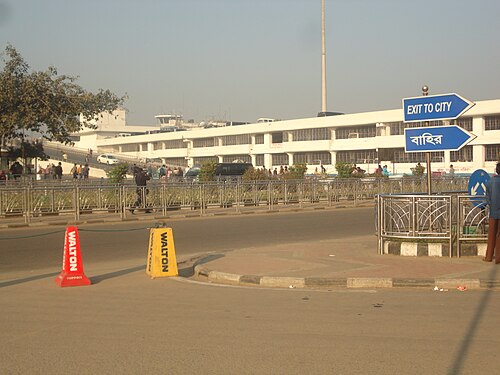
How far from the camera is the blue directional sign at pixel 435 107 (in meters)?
12.5

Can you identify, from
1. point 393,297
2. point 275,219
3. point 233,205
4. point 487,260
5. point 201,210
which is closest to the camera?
point 393,297

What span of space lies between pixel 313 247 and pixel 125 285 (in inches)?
211

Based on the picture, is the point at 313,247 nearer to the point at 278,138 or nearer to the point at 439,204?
the point at 439,204

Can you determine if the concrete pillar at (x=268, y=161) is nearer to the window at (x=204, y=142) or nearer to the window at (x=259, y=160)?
the window at (x=259, y=160)

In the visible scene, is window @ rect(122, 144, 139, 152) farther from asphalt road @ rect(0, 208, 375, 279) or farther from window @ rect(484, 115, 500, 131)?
asphalt road @ rect(0, 208, 375, 279)

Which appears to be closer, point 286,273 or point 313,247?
point 286,273

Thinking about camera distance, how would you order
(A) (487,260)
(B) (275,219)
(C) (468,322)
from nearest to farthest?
(C) (468,322) → (A) (487,260) → (B) (275,219)

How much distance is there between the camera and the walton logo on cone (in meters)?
10.5

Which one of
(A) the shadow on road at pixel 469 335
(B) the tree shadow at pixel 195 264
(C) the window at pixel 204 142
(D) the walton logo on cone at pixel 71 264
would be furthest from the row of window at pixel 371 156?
(A) the shadow on road at pixel 469 335

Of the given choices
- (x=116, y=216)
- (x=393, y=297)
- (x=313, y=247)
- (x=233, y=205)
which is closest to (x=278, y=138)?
(x=233, y=205)

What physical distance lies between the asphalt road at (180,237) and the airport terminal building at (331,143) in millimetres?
27700

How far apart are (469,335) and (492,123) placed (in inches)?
1991

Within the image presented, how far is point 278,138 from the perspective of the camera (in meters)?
75.2

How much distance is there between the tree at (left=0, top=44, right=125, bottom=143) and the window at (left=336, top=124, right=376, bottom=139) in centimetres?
3489
